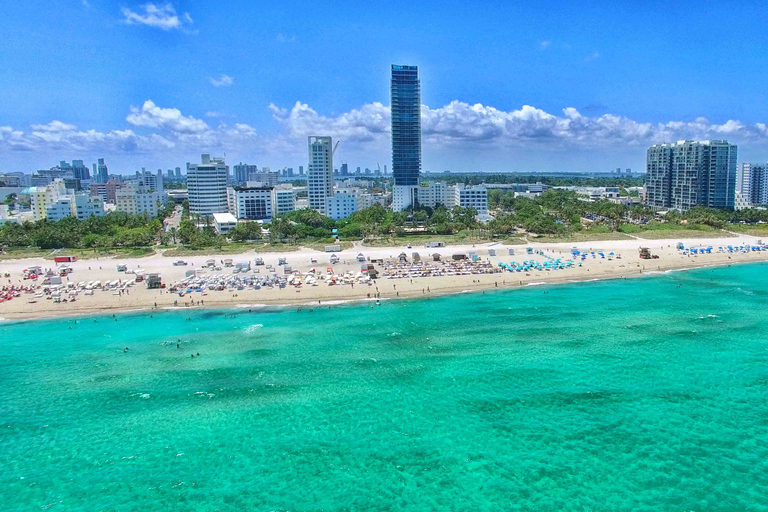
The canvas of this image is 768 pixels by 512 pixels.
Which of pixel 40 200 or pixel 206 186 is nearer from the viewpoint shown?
pixel 40 200

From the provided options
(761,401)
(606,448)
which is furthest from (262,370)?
(761,401)

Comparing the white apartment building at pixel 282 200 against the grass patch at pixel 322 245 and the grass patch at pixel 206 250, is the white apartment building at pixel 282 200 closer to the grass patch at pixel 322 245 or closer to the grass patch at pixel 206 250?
the grass patch at pixel 322 245

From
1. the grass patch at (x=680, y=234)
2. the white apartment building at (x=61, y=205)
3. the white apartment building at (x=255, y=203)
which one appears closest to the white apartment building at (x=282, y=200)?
the white apartment building at (x=255, y=203)

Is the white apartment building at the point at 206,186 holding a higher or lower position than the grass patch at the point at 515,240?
higher

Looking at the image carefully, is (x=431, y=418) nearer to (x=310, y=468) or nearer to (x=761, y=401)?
(x=310, y=468)

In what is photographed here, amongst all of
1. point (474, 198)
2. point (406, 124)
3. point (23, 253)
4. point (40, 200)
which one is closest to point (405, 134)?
point (406, 124)

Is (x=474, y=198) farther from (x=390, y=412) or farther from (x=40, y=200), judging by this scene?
(x=390, y=412)

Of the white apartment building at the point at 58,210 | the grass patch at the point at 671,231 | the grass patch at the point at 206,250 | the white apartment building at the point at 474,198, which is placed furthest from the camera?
the white apartment building at the point at 474,198
